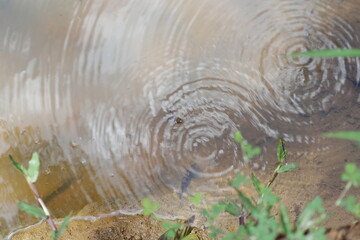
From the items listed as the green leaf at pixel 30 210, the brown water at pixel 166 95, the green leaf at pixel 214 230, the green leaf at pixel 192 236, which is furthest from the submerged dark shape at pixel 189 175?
the green leaf at pixel 30 210

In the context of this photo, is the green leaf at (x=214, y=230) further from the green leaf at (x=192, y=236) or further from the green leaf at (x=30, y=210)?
the green leaf at (x=30, y=210)

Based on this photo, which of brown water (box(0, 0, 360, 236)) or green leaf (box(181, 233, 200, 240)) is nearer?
green leaf (box(181, 233, 200, 240))

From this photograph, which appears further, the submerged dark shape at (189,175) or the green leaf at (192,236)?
the submerged dark shape at (189,175)

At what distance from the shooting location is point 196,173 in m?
2.36

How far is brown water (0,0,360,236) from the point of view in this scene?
7.65 feet

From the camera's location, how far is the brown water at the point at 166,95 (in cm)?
233

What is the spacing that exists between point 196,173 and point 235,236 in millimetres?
915

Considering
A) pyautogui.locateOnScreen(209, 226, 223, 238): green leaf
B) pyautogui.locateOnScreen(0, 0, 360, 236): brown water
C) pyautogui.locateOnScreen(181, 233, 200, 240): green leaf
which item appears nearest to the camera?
pyautogui.locateOnScreen(209, 226, 223, 238): green leaf

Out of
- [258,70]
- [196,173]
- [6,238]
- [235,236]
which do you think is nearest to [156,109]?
[196,173]

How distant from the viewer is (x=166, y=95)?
2523 millimetres

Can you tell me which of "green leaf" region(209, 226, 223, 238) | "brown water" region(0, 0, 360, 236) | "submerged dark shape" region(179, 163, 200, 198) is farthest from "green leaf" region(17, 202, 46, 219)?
"submerged dark shape" region(179, 163, 200, 198)

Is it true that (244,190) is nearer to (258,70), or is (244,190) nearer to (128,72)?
(258,70)

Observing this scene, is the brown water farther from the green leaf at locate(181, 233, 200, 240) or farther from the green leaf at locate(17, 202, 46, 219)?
the green leaf at locate(17, 202, 46, 219)

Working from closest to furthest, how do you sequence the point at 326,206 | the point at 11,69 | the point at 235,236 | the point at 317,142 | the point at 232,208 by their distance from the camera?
the point at 235,236 → the point at 232,208 → the point at 326,206 → the point at 317,142 → the point at 11,69
